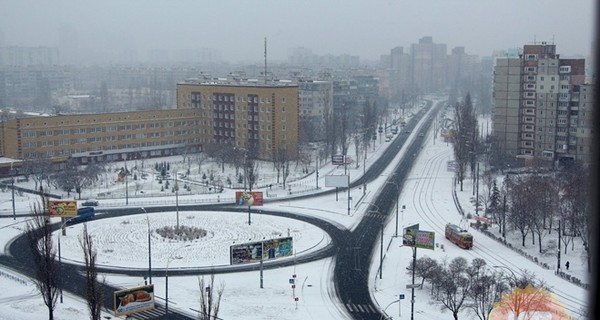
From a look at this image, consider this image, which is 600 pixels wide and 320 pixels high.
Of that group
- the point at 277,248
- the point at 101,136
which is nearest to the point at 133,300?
the point at 277,248

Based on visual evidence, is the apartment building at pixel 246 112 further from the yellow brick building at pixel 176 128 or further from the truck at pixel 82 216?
the truck at pixel 82 216

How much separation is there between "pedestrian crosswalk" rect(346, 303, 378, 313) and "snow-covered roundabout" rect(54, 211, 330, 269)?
12.3 feet

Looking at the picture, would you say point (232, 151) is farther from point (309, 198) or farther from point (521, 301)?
point (521, 301)

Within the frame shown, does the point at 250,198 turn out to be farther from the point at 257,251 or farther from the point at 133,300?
the point at 133,300

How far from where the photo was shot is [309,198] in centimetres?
2316

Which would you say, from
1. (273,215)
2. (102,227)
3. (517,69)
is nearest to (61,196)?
(102,227)

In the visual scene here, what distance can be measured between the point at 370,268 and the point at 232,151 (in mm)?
16620

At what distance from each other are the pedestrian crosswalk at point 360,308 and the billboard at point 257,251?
2.71m

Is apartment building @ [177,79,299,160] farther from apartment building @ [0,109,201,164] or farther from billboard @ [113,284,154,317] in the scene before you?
billboard @ [113,284,154,317]

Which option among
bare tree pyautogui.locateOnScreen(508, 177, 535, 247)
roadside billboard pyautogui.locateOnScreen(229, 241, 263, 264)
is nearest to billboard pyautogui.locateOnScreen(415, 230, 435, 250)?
roadside billboard pyautogui.locateOnScreen(229, 241, 263, 264)

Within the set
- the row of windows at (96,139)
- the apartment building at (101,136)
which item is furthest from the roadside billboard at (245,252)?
the row of windows at (96,139)

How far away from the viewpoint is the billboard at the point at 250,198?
19.1 meters

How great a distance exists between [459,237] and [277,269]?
481 centimetres

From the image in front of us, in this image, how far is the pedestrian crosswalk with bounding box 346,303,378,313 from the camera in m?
12.1
